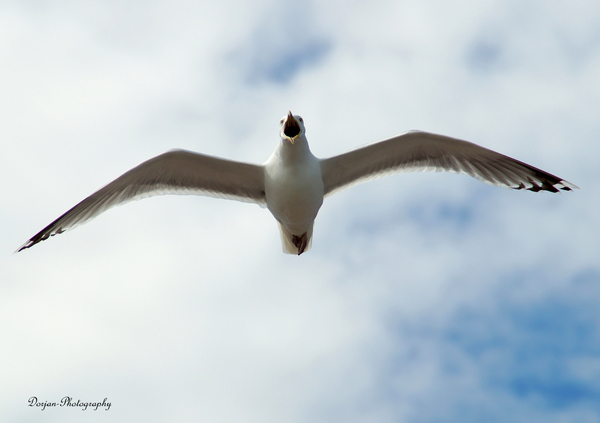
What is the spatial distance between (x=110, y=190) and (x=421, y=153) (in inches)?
142

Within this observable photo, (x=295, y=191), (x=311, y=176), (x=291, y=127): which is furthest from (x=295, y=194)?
(x=291, y=127)

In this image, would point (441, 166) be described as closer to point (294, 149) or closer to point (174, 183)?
point (294, 149)

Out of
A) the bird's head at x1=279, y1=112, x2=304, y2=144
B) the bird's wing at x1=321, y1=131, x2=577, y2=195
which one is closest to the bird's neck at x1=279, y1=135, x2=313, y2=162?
the bird's head at x1=279, y1=112, x2=304, y2=144

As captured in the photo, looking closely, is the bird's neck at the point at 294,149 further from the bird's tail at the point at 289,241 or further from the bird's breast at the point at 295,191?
the bird's tail at the point at 289,241

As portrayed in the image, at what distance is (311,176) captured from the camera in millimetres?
6473

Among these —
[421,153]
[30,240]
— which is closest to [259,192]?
[421,153]

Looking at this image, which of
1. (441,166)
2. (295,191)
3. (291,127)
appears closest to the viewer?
(291,127)

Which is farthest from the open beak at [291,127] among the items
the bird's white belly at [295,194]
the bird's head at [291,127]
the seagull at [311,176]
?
the bird's white belly at [295,194]

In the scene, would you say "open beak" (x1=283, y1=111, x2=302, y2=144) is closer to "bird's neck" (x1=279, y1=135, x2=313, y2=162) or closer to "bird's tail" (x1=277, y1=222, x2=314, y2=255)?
"bird's neck" (x1=279, y1=135, x2=313, y2=162)

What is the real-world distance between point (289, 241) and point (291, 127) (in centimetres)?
149

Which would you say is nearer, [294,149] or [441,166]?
[294,149]

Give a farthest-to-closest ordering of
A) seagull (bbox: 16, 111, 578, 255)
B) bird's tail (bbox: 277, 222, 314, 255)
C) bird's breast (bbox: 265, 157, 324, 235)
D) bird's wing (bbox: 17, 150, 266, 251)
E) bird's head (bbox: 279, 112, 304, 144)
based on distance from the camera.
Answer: bird's tail (bbox: 277, 222, 314, 255), bird's wing (bbox: 17, 150, 266, 251), seagull (bbox: 16, 111, 578, 255), bird's breast (bbox: 265, 157, 324, 235), bird's head (bbox: 279, 112, 304, 144)

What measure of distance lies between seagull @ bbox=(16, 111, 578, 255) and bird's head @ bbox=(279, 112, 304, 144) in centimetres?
26

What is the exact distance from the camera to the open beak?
6.25 m
